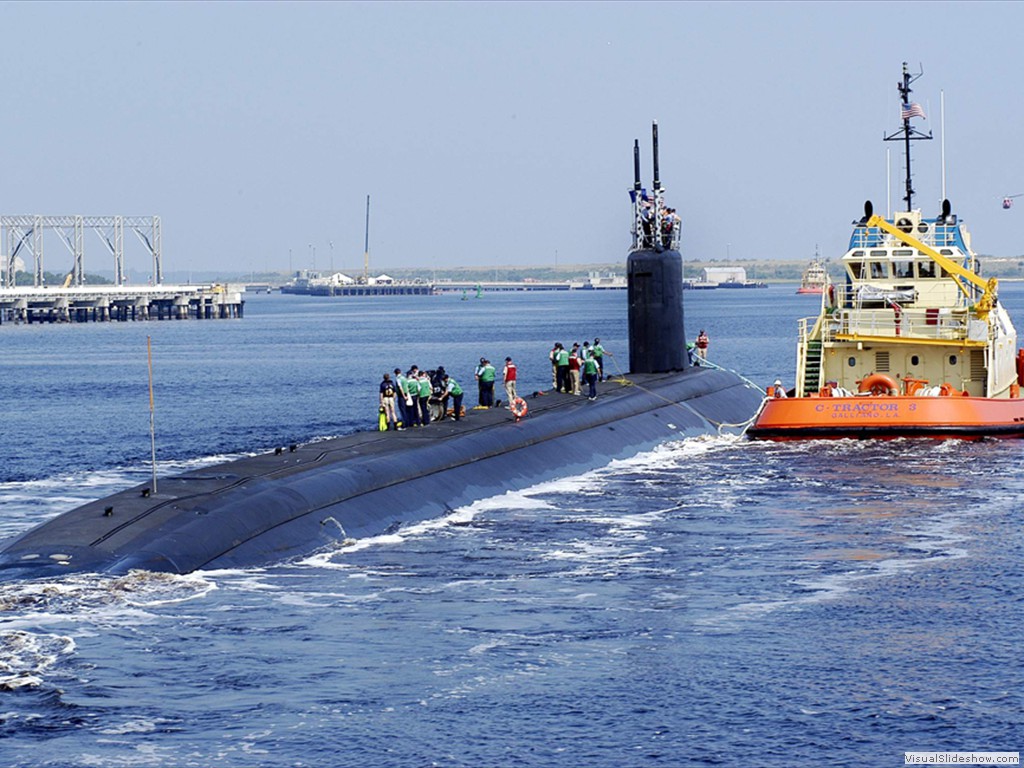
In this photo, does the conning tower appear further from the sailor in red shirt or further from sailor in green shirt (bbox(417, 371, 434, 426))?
sailor in green shirt (bbox(417, 371, 434, 426))

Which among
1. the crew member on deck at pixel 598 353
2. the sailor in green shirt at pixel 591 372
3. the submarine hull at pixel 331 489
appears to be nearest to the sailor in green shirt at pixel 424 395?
the submarine hull at pixel 331 489

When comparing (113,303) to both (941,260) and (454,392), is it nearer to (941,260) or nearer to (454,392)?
(941,260)

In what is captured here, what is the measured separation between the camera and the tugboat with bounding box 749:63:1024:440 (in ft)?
132

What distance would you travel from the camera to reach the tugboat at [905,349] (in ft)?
132

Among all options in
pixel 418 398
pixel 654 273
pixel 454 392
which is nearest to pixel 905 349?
pixel 654 273

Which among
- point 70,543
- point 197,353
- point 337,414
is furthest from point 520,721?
point 197,353

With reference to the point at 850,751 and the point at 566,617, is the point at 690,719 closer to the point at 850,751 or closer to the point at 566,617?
the point at 850,751

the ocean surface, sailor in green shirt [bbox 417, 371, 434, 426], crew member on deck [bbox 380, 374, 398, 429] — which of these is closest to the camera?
the ocean surface

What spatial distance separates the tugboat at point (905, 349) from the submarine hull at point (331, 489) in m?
3.94

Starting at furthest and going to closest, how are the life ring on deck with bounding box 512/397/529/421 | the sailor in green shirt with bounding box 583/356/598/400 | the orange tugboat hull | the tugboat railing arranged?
1. the tugboat railing
2. the sailor in green shirt with bounding box 583/356/598/400
3. the orange tugboat hull
4. the life ring on deck with bounding box 512/397/529/421

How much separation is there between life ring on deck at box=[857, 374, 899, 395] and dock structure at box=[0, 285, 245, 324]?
13313cm

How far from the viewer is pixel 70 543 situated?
22.0 meters

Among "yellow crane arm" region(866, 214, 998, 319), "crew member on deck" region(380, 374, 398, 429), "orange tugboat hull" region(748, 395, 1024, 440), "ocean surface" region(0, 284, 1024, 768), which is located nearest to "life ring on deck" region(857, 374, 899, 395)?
"orange tugboat hull" region(748, 395, 1024, 440)

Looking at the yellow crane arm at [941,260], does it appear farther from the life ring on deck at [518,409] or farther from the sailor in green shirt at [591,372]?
the life ring on deck at [518,409]
